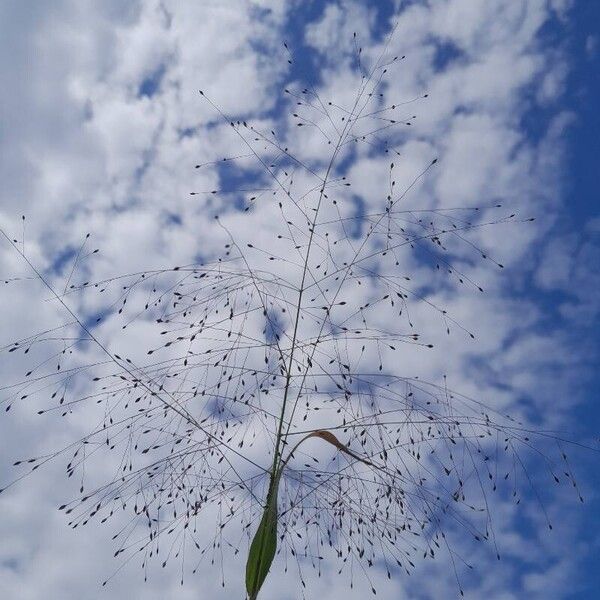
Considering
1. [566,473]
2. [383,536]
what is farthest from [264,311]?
[566,473]

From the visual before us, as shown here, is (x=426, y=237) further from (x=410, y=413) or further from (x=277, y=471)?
(x=277, y=471)

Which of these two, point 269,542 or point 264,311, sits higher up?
point 264,311

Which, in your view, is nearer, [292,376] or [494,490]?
[292,376]

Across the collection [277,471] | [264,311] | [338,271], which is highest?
[338,271]

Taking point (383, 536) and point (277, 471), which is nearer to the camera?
point (277, 471)

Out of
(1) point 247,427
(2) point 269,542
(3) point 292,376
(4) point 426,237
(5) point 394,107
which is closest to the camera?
(2) point 269,542

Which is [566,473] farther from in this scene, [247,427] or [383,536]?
[247,427]

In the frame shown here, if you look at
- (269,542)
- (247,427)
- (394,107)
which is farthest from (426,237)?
(269,542)

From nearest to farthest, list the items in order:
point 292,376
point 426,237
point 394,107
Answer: point 292,376 < point 426,237 < point 394,107

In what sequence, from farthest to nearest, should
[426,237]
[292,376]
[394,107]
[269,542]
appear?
[394,107]
[426,237]
[292,376]
[269,542]
